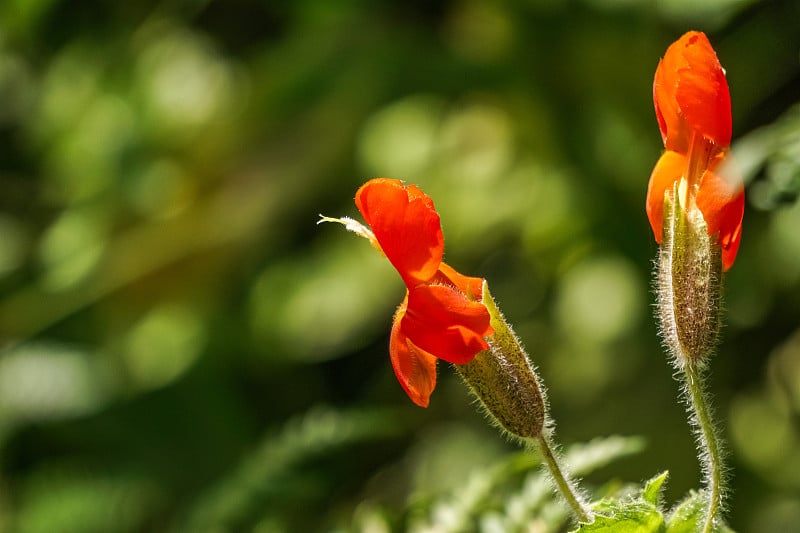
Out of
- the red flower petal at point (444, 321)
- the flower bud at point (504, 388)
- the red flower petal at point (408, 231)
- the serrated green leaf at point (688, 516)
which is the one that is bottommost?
the serrated green leaf at point (688, 516)

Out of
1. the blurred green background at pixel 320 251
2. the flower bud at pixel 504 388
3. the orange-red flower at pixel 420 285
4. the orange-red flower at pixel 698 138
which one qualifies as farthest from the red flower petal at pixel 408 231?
the blurred green background at pixel 320 251

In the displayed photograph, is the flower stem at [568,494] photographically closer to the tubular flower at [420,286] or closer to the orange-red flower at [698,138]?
the tubular flower at [420,286]

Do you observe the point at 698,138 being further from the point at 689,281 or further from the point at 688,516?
the point at 688,516

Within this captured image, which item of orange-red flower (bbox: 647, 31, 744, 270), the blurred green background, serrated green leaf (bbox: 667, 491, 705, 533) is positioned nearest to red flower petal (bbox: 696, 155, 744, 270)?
orange-red flower (bbox: 647, 31, 744, 270)

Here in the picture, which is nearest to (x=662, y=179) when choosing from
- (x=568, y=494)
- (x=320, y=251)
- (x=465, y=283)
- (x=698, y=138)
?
(x=698, y=138)

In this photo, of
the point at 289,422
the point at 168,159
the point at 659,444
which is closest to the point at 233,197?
the point at 168,159

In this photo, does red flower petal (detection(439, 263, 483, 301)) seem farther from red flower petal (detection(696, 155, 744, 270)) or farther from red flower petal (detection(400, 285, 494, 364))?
red flower petal (detection(696, 155, 744, 270))
